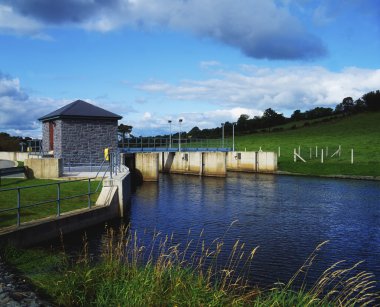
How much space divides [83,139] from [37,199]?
1892cm

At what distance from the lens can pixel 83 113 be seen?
128 feet

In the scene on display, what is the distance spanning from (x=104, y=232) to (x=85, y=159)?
20.4 m

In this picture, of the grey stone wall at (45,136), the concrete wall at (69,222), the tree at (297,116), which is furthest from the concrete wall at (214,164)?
the tree at (297,116)

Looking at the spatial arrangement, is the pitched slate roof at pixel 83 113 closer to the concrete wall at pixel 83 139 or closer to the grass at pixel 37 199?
the concrete wall at pixel 83 139

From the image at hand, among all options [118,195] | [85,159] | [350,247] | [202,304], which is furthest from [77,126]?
[202,304]

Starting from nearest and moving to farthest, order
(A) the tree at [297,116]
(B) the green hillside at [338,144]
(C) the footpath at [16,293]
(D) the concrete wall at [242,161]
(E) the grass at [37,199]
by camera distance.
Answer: (C) the footpath at [16,293]
(E) the grass at [37,199]
(B) the green hillside at [338,144]
(D) the concrete wall at [242,161]
(A) the tree at [297,116]

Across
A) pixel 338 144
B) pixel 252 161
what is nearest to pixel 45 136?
pixel 252 161

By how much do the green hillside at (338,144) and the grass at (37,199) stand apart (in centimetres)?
3285

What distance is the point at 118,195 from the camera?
23344mm

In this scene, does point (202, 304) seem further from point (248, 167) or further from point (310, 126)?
point (310, 126)

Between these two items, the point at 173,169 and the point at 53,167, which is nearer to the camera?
the point at 53,167

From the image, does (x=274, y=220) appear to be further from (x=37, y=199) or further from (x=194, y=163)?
(x=194, y=163)

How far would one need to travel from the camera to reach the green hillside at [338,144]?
50781 mm

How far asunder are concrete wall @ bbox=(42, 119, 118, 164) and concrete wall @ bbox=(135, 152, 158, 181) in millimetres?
7449
